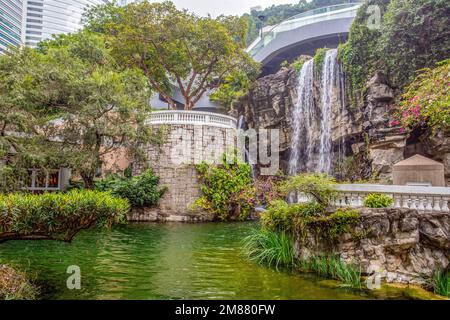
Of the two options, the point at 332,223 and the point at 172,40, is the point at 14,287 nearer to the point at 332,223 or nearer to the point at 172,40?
the point at 332,223

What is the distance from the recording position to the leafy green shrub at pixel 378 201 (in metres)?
6.45

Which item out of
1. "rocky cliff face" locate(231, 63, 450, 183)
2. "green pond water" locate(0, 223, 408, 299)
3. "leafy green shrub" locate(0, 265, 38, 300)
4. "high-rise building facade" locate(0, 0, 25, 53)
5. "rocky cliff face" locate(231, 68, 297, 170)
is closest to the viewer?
"leafy green shrub" locate(0, 265, 38, 300)

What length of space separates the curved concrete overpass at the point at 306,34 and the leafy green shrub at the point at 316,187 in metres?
22.8

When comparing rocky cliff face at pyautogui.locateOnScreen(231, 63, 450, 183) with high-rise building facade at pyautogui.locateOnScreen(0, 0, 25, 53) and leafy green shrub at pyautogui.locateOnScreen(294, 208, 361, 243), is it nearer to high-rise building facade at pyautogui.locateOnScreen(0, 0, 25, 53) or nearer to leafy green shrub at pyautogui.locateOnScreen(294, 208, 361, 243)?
leafy green shrub at pyautogui.locateOnScreen(294, 208, 361, 243)

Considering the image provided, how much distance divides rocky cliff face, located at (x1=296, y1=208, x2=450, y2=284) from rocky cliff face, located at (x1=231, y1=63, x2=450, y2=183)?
807 cm

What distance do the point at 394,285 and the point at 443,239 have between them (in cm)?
128

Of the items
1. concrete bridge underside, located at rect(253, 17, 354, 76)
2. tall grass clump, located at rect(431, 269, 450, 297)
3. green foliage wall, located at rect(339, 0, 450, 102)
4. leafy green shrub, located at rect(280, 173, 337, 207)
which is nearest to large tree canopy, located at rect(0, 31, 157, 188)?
leafy green shrub, located at rect(280, 173, 337, 207)

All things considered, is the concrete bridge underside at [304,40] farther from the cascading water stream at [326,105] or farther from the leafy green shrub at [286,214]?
the leafy green shrub at [286,214]

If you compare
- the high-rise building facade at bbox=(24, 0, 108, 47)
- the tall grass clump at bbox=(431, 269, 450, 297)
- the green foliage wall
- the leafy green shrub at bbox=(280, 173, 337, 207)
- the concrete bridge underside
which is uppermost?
the high-rise building facade at bbox=(24, 0, 108, 47)

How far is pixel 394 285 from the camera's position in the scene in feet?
18.9

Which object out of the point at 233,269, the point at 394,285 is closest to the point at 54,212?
the point at 233,269

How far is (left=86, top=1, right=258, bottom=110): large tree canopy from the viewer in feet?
61.4

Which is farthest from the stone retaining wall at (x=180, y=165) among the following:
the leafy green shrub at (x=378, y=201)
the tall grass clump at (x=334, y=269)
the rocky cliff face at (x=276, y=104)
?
the leafy green shrub at (x=378, y=201)
